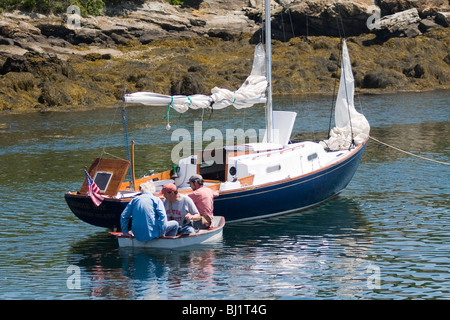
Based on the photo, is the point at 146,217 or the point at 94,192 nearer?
the point at 146,217

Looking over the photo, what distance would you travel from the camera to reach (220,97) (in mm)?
23422

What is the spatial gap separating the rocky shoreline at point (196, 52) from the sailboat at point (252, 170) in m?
35.8

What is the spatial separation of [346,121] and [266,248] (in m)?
9.07

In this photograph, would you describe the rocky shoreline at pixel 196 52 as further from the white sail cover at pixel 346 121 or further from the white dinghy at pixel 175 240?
the white dinghy at pixel 175 240

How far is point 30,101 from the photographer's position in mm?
58812

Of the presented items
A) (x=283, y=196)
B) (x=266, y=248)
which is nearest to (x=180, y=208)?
(x=266, y=248)

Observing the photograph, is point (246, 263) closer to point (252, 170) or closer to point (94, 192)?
point (252, 170)

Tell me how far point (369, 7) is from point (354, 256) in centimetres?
6182

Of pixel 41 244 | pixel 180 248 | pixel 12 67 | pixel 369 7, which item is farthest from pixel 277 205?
pixel 369 7

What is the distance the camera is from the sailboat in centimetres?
2062

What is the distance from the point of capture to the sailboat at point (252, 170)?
20625 mm

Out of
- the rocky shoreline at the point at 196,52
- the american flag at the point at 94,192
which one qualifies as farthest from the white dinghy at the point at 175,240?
the rocky shoreline at the point at 196,52

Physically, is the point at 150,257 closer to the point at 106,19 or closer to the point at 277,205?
the point at 277,205

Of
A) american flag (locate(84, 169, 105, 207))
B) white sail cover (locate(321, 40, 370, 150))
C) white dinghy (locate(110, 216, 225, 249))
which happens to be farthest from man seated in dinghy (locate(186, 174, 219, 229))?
white sail cover (locate(321, 40, 370, 150))
